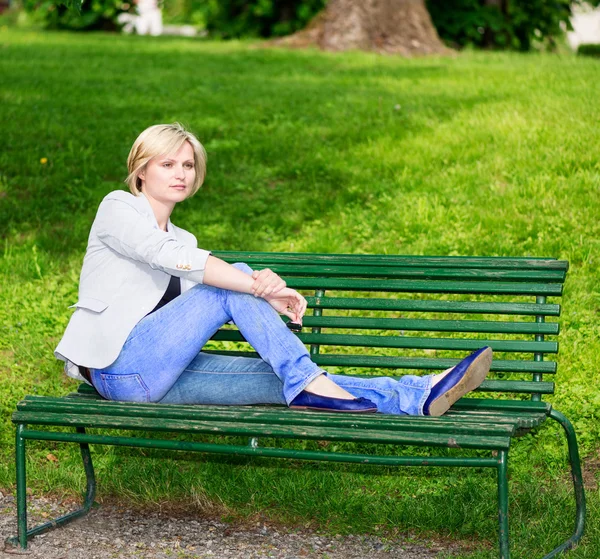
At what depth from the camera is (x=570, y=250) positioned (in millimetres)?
5926

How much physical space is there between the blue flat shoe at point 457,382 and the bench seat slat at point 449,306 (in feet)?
1.71

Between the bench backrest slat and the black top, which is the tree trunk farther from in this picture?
the black top

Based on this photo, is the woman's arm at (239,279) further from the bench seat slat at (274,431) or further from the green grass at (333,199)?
the green grass at (333,199)

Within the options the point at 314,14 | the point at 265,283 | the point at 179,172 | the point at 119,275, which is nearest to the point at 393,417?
the point at 265,283

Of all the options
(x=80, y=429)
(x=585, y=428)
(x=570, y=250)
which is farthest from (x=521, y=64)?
(x=80, y=429)

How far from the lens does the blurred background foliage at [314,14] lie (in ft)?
57.1

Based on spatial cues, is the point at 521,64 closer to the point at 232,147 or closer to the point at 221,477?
the point at 232,147

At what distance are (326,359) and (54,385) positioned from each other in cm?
165

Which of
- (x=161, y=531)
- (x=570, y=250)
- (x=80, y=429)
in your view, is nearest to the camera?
(x=161, y=531)

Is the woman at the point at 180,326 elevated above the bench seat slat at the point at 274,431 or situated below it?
above

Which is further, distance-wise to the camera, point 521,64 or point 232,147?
point 521,64

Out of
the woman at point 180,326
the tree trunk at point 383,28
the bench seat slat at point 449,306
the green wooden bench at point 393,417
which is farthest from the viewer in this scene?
the tree trunk at point 383,28

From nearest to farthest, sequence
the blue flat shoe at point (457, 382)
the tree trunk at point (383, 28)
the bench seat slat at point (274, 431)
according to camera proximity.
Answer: the bench seat slat at point (274, 431) → the blue flat shoe at point (457, 382) → the tree trunk at point (383, 28)

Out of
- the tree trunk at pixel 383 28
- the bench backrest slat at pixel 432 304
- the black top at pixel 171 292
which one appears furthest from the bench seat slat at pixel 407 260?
the tree trunk at pixel 383 28
